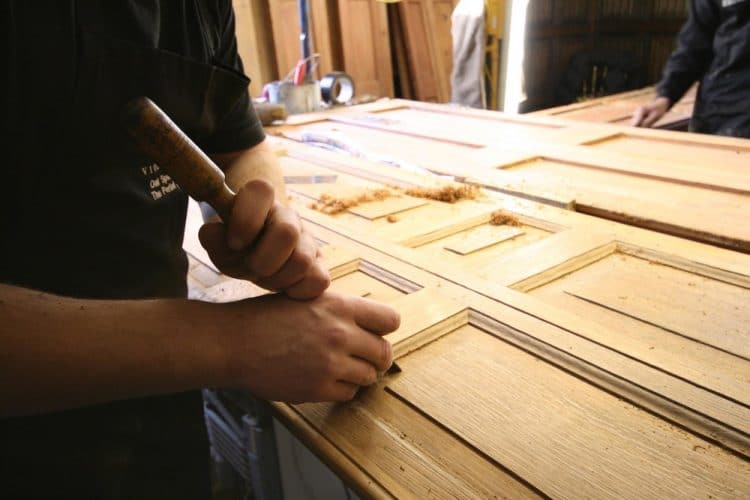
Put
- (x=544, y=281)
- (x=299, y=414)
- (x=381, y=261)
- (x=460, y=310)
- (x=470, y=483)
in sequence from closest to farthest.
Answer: (x=470, y=483), (x=299, y=414), (x=460, y=310), (x=544, y=281), (x=381, y=261)

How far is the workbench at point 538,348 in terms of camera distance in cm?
70

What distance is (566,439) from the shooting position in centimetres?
74

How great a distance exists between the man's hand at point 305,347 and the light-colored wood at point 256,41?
5223 millimetres

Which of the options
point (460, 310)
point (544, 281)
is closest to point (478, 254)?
point (544, 281)

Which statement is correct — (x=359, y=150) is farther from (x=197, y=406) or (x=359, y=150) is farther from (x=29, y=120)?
(x=29, y=120)

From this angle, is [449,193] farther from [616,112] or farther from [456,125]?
[616,112]

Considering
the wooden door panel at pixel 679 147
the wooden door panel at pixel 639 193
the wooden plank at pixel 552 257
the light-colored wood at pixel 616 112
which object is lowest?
the light-colored wood at pixel 616 112

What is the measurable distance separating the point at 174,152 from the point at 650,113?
3.25 m

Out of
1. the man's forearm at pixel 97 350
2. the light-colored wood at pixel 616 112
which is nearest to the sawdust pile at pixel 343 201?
the man's forearm at pixel 97 350

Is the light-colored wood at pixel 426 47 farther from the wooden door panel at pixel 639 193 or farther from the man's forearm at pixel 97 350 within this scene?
the man's forearm at pixel 97 350

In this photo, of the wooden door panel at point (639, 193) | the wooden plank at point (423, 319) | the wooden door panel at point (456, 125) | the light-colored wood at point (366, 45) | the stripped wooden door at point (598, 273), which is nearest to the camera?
the stripped wooden door at point (598, 273)

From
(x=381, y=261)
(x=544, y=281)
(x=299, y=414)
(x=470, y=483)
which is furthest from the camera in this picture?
(x=381, y=261)

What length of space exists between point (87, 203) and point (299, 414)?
0.52 m

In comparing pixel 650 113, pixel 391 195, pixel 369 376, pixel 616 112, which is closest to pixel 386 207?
pixel 391 195
